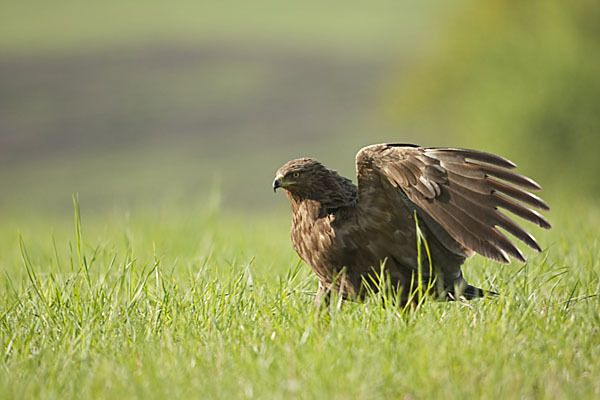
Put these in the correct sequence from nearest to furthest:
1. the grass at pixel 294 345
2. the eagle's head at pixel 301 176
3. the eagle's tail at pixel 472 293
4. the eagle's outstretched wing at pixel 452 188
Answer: the grass at pixel 294 345, the eagle's outstretched wing at pixel 452 188, the eagle's tail at pixel 472 293, the eagle's head at pixel 301 176

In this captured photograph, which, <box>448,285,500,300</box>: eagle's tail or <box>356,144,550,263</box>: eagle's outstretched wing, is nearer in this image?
<box>356,144,550,263</box>: eagle's outstretched wing

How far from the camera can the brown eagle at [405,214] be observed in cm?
371

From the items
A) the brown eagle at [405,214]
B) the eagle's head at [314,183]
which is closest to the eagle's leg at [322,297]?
the brown eagle at [405,214]

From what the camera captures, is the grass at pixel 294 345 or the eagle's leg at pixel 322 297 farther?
the eagle's leg at pixel 322 297

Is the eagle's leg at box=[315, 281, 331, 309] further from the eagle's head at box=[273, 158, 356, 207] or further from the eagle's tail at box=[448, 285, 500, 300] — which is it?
the eagle's tail at box=[448, 285, 500, 300]

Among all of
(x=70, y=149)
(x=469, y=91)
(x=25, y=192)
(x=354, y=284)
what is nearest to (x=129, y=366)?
(x=354, y=284)

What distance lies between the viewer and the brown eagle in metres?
3.71

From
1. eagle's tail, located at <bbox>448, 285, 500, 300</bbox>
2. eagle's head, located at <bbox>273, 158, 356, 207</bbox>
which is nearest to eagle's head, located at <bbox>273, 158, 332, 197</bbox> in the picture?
eagle's head, located at <bbox>273, 158, 356, 207</bbox>

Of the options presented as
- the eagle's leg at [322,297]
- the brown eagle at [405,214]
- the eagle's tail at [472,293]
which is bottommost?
the eagle's leg at [322,297]

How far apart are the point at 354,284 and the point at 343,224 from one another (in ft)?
1.15

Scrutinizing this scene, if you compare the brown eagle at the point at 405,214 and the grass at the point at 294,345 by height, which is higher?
the brown eagle at the point at 405,214

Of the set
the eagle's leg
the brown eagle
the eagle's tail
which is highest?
the brown eagle

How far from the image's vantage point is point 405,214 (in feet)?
12.7

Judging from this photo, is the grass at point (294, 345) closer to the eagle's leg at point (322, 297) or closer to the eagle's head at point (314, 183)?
the eagle's leg at point (322, 297)
